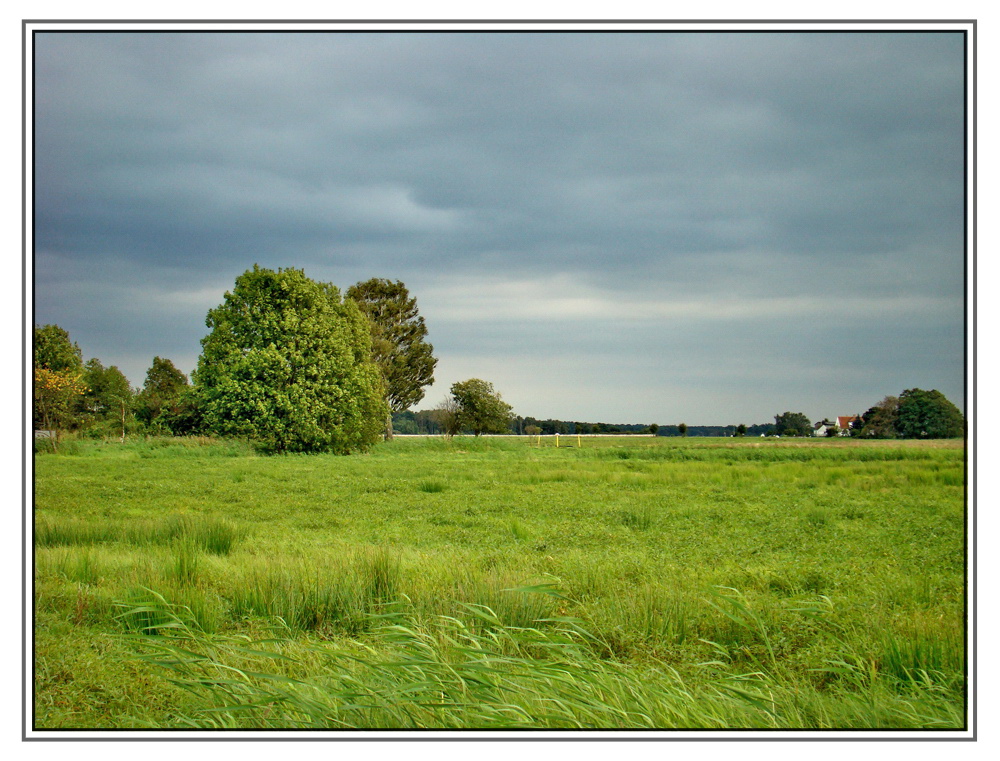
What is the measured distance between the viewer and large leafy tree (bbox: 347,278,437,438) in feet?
89.7

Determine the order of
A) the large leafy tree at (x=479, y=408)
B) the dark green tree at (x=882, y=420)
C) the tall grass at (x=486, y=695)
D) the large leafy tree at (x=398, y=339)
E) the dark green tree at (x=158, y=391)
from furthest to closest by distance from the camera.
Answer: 1. the large leafy tree at (x=398, y=339)
2. the large leafy tree at (x=479, y=408)
3. the dark green tree at (x=158, y=391)
4. the dark green tree at (x=882, y=420)
5. the tall grass at (x=486, y=695)

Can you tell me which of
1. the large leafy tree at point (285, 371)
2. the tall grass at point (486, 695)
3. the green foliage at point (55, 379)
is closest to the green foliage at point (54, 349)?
the green foliage at point (55, 379)

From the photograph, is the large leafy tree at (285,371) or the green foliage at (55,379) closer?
the green foliage at (55,379)

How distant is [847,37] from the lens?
3738mm

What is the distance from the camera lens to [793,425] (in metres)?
8.91

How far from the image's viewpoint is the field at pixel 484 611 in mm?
2615

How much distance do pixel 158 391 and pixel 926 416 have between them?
859cm

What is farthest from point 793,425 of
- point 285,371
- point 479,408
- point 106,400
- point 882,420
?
point 479,408

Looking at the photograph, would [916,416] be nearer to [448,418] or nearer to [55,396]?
[55,396]

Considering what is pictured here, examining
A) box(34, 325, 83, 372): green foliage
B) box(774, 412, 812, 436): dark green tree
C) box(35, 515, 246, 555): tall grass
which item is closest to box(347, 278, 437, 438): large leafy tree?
box(774, 412, 812, 436): dark green tree

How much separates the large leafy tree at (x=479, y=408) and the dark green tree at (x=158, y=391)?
14.3 meters

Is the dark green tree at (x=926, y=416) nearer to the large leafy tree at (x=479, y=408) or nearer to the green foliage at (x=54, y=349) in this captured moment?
the green foliage at (x=54, y=349)

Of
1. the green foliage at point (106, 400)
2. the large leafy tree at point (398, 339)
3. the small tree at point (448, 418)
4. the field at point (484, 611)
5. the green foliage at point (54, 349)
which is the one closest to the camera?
the field at point (484, 611)

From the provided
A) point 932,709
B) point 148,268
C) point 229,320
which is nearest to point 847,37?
point 932,709
